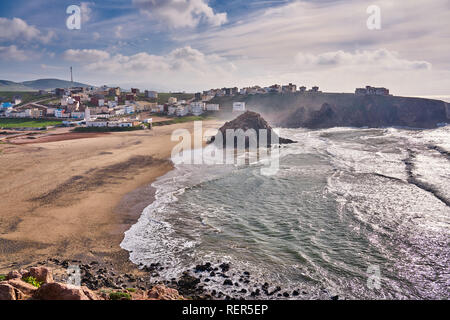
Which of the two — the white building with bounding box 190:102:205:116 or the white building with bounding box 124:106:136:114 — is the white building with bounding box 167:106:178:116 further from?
the white building with bounding box 124:106:136:114

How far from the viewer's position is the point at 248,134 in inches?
2206

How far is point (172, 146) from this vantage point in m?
49.7

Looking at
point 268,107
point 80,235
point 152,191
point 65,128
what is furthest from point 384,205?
point 268,107

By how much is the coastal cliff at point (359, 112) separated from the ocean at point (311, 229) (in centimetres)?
6306

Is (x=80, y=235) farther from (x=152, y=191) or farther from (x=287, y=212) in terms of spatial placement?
(x=287, y=212)

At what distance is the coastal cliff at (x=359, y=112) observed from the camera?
94500 millimetres

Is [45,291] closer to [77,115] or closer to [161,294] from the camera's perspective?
[161,294]

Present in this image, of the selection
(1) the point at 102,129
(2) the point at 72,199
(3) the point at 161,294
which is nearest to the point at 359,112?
(1) the point at 102,129

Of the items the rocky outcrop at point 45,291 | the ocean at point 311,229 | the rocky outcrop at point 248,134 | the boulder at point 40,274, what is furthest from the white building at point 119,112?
the boulder at point 40,274

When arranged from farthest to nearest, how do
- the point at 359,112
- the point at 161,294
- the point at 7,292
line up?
the point at 359,112, the point at 161,294, the point at 7,292

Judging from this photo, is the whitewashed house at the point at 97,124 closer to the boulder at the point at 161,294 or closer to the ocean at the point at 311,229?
the ocean at the point at 311,229

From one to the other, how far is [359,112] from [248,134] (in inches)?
2527
